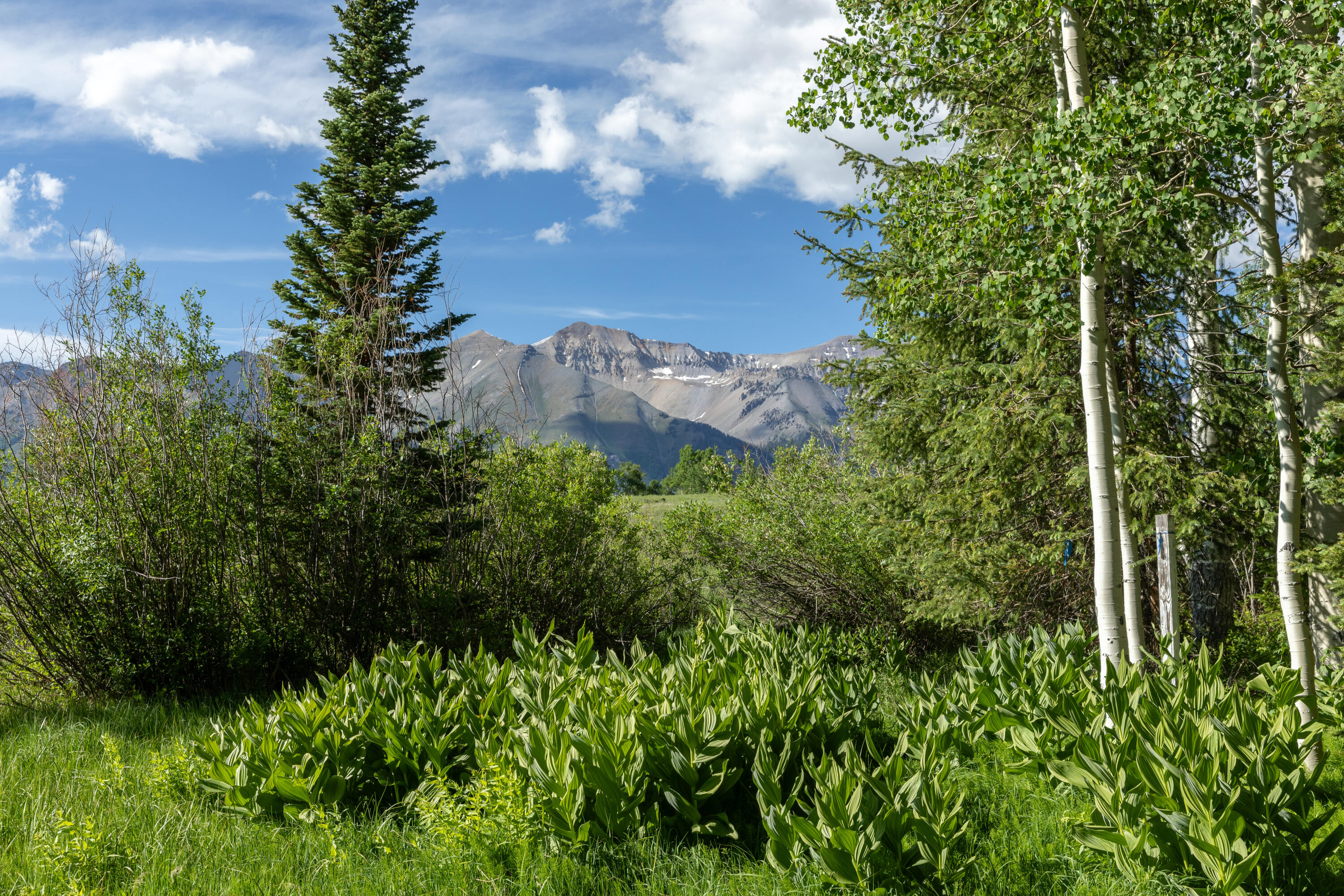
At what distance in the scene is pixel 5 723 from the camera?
515 cm

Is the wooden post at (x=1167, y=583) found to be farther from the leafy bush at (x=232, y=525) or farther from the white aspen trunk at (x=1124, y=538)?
the leafy bush at (x=232, y=525)


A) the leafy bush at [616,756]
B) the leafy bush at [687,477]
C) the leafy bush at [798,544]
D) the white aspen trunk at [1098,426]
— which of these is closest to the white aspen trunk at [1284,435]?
the white aspen trunk at [1098,426]

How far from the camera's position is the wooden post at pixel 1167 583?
4508 mm

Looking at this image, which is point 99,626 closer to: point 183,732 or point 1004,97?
point 183,732

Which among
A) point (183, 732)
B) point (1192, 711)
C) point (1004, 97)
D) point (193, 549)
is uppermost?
point (1004, 97)

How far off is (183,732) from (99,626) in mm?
1359

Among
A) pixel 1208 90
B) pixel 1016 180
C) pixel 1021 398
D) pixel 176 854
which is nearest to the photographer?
pixel 176 854

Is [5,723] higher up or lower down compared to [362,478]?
lower down

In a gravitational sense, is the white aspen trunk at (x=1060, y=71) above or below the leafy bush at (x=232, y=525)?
above

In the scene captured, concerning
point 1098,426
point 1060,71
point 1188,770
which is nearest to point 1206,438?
point 1098,426

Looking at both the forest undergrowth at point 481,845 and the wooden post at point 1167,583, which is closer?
the forest undergrowth at point 481,845

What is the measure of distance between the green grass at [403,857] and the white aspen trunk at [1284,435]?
2.02 ft

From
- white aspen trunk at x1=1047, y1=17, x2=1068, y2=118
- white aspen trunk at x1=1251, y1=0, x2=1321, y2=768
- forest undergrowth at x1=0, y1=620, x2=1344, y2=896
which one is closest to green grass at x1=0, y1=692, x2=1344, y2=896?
forest undergrowth at x1=0, y1=620, x2=1344, y2=896

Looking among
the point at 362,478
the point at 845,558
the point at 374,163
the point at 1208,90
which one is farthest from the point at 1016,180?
the point at 374,163
